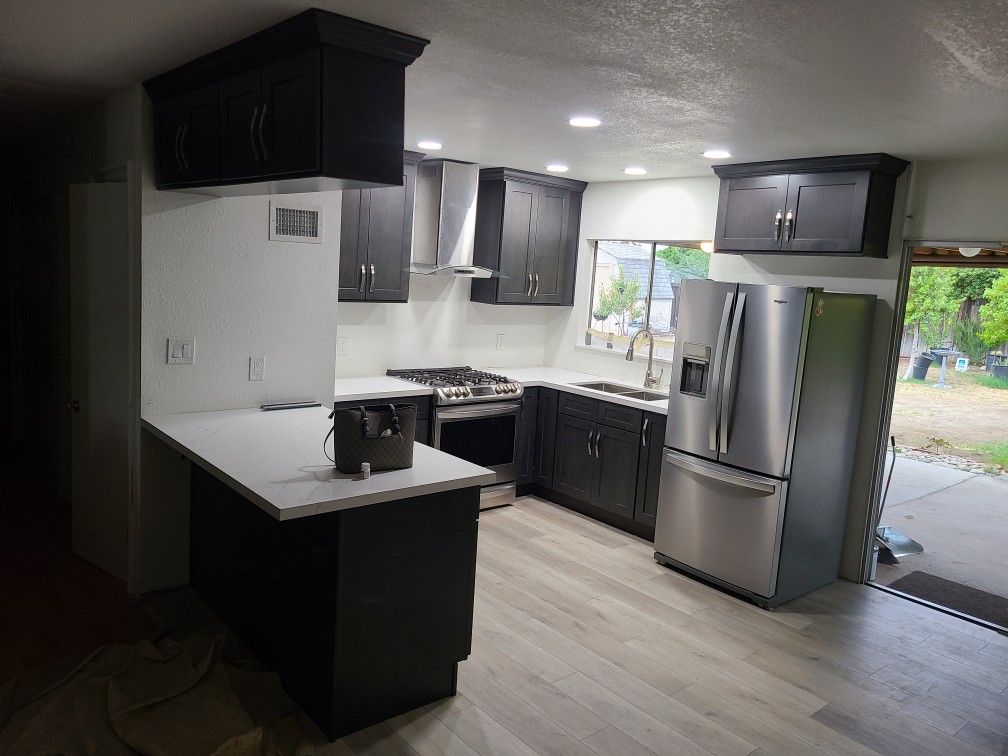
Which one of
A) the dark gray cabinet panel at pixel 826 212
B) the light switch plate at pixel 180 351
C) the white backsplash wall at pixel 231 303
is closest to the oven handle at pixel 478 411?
the white backsplash wall at pixel 231 303

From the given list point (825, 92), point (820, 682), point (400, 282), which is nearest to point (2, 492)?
Result: point (400, 282)

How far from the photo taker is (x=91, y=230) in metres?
3.81

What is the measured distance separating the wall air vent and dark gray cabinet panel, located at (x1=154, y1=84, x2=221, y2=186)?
0.55m

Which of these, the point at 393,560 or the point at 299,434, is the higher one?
the point at 299,434

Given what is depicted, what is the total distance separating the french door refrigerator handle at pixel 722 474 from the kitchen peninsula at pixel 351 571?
5.79ft

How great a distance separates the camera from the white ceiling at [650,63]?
213 centimetres

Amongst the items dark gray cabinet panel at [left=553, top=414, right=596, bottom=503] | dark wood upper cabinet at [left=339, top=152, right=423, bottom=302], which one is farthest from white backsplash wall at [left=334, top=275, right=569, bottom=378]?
dark gray cabinet panel at [left=553, top=414, right=596, bottom=503]

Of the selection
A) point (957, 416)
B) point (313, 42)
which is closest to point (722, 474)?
point (313, 42)

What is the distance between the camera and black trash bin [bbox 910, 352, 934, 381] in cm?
542

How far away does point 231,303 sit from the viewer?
146 inches

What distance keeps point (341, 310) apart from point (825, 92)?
3.32 metres

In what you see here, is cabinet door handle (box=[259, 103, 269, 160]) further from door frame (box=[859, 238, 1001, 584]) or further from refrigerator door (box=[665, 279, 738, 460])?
door frame (box=[859, 238, 1001, 584])

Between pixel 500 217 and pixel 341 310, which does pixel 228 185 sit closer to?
pixel 341 310

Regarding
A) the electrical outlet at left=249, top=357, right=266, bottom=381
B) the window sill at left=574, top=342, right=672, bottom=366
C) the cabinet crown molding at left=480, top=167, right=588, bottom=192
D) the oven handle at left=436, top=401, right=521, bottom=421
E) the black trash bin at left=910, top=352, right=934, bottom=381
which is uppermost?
the cabinet crown molding at left=480, top=167, right=588, bottom=192
